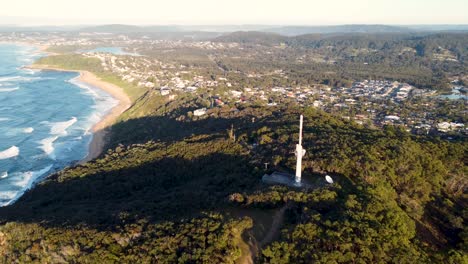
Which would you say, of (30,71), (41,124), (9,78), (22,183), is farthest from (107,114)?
(30,71)

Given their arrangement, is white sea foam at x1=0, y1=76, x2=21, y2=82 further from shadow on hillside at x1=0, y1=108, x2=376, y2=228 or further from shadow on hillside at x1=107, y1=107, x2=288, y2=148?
shadow on hillside at x1=0, y1=108, x2=376, y2=228

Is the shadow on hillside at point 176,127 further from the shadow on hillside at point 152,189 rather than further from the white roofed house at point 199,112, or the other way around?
the white roofed house at point 199,112

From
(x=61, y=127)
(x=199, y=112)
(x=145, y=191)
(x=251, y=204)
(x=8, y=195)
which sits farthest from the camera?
(x=61, y=127)

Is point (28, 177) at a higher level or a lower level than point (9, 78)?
lower

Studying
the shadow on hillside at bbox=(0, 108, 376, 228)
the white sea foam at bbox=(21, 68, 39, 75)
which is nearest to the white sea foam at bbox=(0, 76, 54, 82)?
the white sea foam at bbox=(21, 68, 39, 75)

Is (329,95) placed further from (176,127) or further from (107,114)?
(107,114)

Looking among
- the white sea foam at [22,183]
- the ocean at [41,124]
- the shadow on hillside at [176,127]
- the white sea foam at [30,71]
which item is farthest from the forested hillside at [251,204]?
the white sea foam at [30,71]

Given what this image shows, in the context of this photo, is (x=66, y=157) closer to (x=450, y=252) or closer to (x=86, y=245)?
(x=86, y=245)
